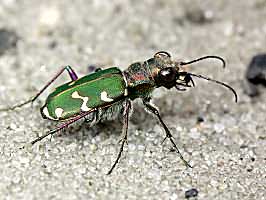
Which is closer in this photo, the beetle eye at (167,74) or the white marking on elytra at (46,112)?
the white marking on elytra at (46,112)

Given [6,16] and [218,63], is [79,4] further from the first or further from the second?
[218,63]

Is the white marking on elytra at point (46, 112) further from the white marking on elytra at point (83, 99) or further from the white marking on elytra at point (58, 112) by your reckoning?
the white marking on elytra at point (83, 99)

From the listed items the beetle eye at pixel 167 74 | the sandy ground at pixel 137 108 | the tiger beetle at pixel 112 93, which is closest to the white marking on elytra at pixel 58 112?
the tiger beetle at pixel 112 93

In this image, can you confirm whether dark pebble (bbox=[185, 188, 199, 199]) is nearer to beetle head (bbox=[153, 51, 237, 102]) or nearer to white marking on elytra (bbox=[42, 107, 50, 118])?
beetle head (bbox=[153, 51, 237, 102])

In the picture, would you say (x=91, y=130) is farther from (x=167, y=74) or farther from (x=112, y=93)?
(x=167, y=74)

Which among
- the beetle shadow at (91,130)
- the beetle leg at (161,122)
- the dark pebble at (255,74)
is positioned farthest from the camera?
the dark pebble at (255,74)

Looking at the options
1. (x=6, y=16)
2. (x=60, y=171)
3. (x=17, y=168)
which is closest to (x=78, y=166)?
(x=60, y=171)
